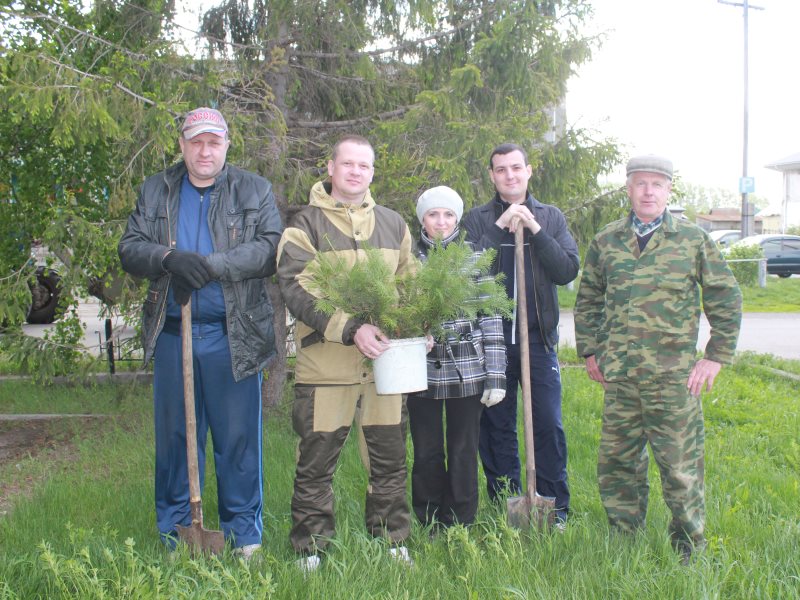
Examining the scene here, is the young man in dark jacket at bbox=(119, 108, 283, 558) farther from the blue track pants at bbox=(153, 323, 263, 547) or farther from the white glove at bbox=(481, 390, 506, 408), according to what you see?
the white glove at bbox=(481, 390, 506, 408)

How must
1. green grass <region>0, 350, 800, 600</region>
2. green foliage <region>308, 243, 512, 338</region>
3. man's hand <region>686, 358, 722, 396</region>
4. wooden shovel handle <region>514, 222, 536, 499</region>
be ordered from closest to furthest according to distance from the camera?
green grass <region>0, 350, 800, 600</region> < green foliage <region>308, 243, 512, 338</region> < man's hand <region>686, 358, 722, 396</region> < wooden shovel handle <region>514, 222, 536, 499</region>

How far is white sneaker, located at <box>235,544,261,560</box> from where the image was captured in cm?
354

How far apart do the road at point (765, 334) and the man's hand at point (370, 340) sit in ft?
26.4

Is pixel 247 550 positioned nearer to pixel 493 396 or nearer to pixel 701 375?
pixel 493 396

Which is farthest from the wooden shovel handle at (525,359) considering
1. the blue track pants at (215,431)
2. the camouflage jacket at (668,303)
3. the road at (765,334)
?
the road at (765,334)

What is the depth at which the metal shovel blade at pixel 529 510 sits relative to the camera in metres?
3.74

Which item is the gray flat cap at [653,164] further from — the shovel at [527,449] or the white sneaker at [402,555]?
the white sneaker at [402,555]

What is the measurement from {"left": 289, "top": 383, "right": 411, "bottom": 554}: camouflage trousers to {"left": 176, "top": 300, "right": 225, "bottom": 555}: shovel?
38 cm

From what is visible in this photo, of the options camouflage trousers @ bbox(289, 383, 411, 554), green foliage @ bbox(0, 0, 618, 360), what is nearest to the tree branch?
green foliage @ bbox(0, 0, 618, 360)

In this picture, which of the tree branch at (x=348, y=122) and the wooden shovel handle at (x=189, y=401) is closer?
the wooden shovel handle at (x=189, y=401)

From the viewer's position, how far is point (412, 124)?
5.90m

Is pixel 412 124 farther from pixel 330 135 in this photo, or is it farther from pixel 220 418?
pixel 220 418

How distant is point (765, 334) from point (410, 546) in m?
11.2

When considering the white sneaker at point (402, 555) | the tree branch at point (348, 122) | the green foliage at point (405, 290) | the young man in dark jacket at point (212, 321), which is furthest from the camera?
the tree branch at point (348, 122)
